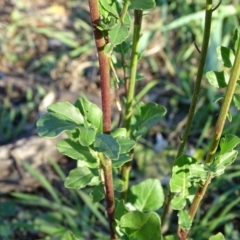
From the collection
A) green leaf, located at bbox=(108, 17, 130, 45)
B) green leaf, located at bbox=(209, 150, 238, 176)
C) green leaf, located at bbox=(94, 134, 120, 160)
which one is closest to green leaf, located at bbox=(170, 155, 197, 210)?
green leaf, located at bbox=(209, 150, 238, 176)

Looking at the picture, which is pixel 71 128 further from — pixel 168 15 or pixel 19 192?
pixel 168 15

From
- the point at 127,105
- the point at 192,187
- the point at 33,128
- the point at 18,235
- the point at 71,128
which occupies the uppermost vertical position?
the point at 71,128

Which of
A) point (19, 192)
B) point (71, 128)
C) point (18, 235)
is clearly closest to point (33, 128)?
point (19, 192)

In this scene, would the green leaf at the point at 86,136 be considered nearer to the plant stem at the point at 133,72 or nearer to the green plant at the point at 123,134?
the green plant at the point at 123,134

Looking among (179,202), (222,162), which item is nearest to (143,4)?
(222,162)

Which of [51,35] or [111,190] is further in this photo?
[51,35]

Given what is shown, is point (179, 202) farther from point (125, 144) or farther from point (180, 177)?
point (125, 144)

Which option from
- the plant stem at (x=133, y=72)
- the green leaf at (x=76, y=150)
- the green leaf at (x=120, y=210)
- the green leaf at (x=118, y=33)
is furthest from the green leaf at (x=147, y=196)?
the green leaf at (x=118, y=33)
